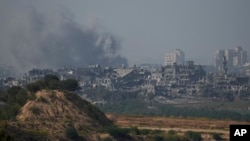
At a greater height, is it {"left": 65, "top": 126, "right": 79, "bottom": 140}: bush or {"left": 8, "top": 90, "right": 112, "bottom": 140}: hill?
{"left": 8, "top": 90, "right": 112, "bottom": 140}: hill

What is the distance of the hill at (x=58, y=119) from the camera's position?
5388 cm

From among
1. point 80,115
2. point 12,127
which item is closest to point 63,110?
point 80,115

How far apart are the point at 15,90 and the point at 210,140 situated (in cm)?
2896

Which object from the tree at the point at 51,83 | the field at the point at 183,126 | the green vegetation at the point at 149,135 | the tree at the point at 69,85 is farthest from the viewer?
the tree at the point at 69,85

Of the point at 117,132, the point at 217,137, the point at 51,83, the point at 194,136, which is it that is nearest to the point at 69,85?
the point at 51,83

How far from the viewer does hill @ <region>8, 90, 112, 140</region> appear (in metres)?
53.9

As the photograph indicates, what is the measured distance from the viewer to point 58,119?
61.8 meters

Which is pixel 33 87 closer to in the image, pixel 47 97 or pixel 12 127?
pixel 47 97

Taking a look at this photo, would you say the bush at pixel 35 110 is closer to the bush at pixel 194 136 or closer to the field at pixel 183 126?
the field at pixel 183 126

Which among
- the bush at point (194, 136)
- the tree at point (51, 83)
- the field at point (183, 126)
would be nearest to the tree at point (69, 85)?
the tree at point (51, 83)

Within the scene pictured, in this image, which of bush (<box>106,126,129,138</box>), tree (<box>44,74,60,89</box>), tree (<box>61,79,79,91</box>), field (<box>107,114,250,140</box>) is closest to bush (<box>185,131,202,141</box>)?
field (<box>107,114,250,140</box>)

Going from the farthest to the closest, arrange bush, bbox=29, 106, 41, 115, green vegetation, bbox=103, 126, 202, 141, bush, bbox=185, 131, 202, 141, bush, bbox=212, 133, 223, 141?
bush, bbox=212, 133, 223, 141 < bush, bbox=185, 131, 202, 141 < bush, bbox=29, 106, 41, 115 < green vegetation, bbox=103, 126, 202, 141

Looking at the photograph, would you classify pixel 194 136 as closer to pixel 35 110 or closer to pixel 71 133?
pixel 71 133

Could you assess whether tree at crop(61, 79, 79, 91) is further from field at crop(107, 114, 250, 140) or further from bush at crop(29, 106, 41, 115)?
bush at crop(29, 106, 41, 115)
